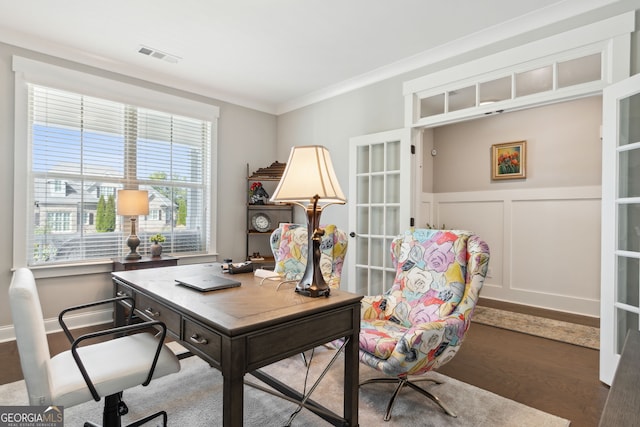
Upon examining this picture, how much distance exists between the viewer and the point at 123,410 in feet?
6.20

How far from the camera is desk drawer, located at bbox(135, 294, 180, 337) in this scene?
149 centimetres

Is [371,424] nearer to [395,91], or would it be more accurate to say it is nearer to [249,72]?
[395,91]

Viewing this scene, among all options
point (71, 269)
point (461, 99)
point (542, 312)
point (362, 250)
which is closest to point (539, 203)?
point (542, 312)

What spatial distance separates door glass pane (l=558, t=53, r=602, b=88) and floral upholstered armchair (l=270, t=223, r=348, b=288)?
2.01 meters

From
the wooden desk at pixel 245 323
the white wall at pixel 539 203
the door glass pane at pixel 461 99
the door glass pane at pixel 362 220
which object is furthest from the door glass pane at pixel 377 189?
the wooden desk at pixel 245 323

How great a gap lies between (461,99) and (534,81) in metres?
0.60

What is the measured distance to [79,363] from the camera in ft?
4.36

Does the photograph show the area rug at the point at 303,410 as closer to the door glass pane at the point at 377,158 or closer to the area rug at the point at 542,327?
the area rug at the point at 542,327

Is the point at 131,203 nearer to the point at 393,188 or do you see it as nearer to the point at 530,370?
the point at 393,188

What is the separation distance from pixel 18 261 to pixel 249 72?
2.81 metres

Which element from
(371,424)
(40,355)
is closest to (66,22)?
(40,355)

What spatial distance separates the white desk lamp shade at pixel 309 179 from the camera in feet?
5.29

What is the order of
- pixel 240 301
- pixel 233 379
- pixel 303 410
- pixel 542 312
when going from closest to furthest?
pixel 233 379 < pixel 240 301 < pixel 303 410 < pixel 542 312

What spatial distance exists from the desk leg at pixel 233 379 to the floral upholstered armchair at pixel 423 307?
2.86 feet
